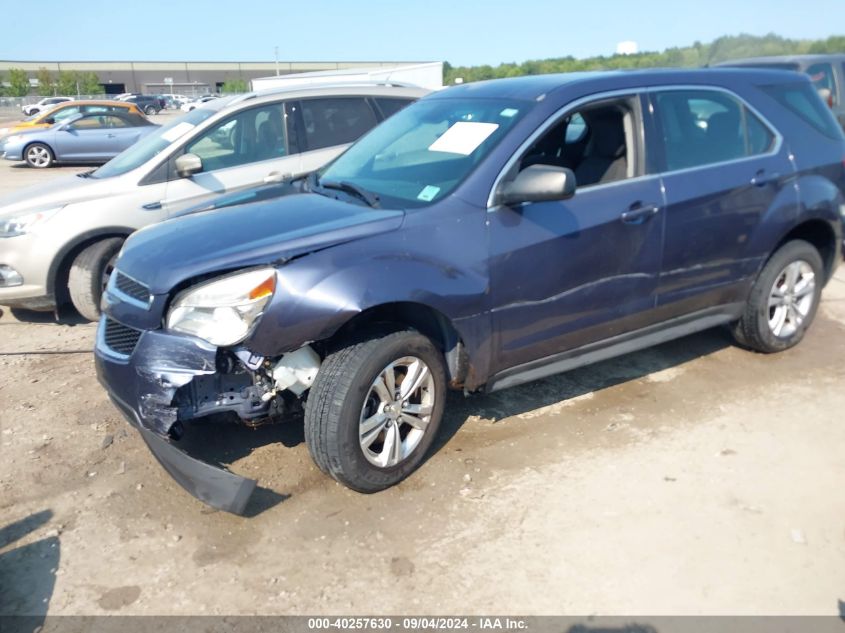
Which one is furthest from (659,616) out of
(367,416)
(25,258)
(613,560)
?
(25,258)

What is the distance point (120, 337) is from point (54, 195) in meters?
2.99

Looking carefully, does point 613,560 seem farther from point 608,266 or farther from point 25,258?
point 25,258

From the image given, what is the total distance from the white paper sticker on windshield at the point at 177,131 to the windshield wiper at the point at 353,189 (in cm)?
233

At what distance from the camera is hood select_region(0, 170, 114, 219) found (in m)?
5.63

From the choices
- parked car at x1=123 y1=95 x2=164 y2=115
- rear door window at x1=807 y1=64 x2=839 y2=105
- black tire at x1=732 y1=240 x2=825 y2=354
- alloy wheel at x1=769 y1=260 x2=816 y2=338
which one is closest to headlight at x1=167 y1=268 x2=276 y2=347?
black tire at x1=732 y1=240 x2=825 y2=354

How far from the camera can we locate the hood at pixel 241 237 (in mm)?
3145

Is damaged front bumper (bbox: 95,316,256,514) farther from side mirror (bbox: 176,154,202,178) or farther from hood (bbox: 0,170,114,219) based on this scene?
hood (bbox: 0,170,114,219)

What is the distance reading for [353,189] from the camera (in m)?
3.89

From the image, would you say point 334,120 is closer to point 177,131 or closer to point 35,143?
point 177,131

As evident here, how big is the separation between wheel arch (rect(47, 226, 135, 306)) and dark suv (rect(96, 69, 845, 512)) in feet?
6.79

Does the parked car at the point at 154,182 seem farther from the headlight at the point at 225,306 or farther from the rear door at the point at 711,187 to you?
the rear door at the point at 711,187

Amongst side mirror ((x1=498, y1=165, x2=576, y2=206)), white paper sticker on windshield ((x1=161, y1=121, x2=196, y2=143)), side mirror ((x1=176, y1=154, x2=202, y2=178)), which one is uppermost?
white paper sticker on windshield ((x1=161, y1=121, x2=196, y2=143))

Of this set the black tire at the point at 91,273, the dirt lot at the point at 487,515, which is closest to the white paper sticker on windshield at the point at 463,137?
the dirt lot at the point at 487,515

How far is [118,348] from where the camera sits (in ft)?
11.1
